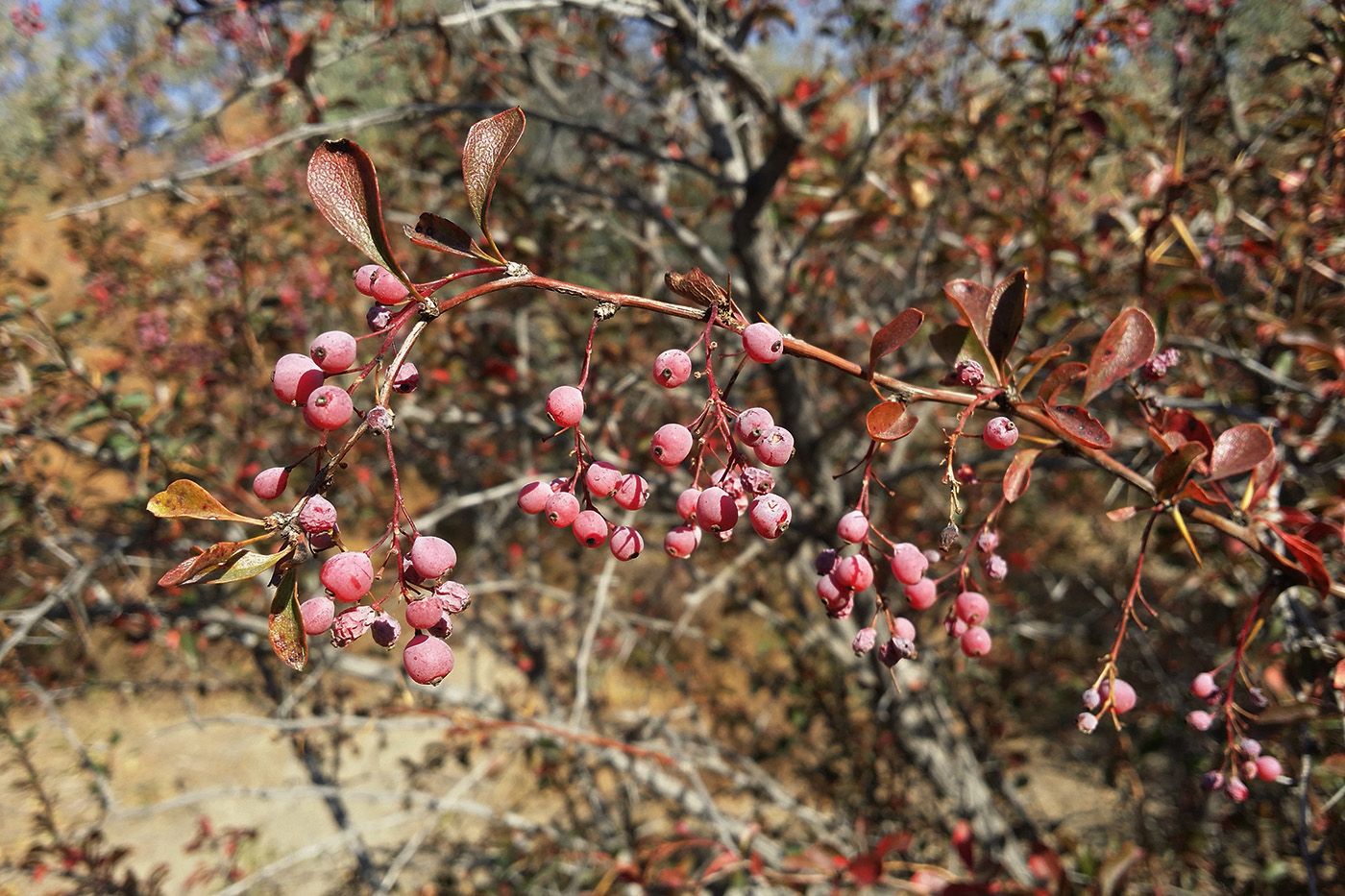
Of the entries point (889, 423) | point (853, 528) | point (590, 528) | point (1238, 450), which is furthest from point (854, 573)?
point (1238, 450)

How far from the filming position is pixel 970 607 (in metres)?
0.76

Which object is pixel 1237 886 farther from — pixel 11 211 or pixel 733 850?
pixel 11 211

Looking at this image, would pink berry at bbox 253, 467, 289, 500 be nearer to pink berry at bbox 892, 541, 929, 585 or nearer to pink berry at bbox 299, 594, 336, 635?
pink berry at bbox 299, 594, 336, 635

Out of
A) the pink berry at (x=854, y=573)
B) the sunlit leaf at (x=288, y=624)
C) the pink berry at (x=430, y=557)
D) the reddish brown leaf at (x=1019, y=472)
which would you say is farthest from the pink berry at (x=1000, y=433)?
the sunlit leaf at (x=288, y=624)

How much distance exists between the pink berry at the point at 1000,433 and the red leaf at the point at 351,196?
523mm

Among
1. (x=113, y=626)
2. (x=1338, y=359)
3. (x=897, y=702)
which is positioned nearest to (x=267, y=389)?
(x=113, y=626)

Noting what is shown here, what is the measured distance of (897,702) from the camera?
6.30ft

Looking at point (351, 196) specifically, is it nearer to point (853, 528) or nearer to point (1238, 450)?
point (853, 528)

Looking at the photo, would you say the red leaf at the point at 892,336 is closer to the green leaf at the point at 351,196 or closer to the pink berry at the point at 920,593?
the pink berry at the point at 920,593

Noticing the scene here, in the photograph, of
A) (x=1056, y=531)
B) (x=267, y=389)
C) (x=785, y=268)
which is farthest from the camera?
(x=1056, y=531)

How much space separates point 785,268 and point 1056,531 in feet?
11.8

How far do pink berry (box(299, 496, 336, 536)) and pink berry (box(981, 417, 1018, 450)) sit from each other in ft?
1.87

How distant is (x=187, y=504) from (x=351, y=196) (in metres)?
0.27

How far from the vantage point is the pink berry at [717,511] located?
0.60 metres
